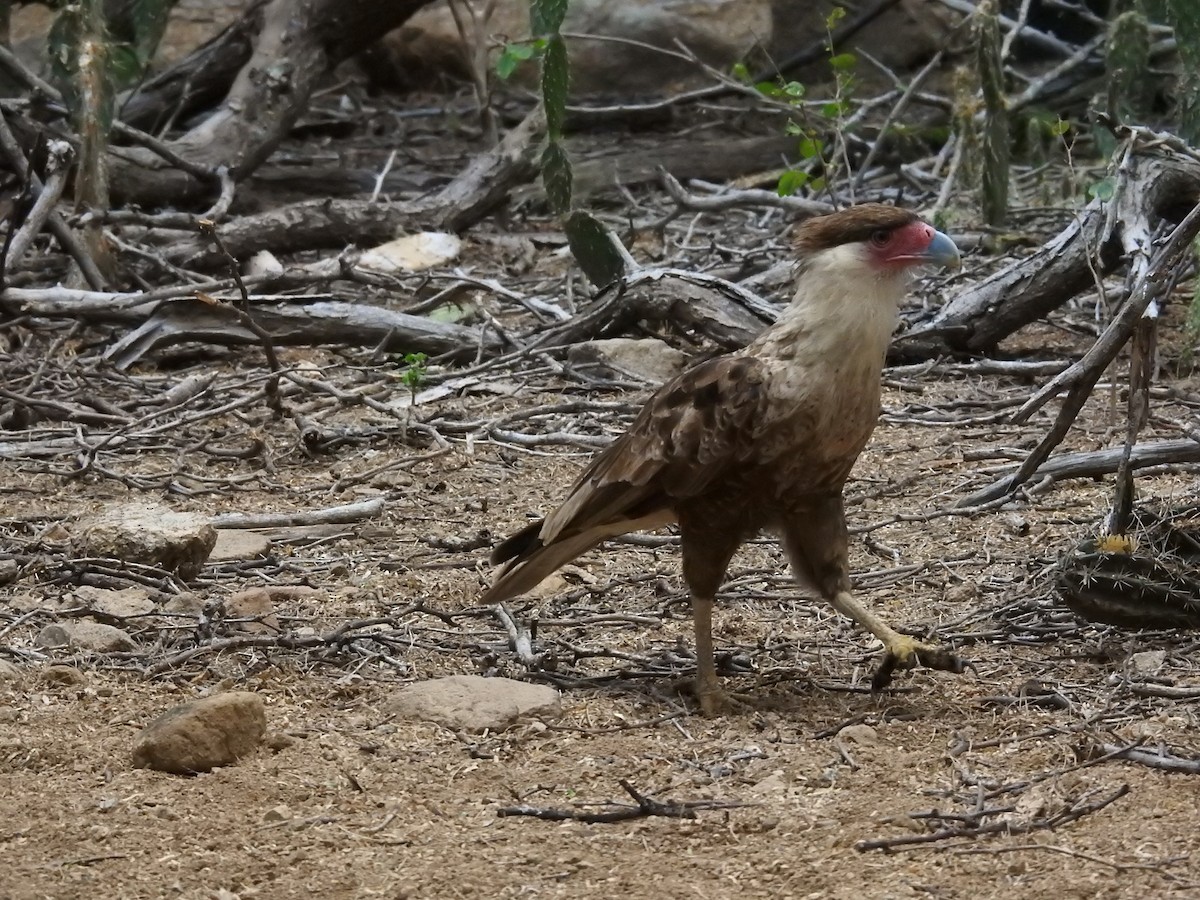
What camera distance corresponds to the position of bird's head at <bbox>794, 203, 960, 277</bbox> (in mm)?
3900

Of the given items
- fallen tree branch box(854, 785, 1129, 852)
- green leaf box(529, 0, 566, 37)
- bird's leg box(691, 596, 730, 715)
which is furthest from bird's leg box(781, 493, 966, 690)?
green leaf box(529, 0, 566, 37)

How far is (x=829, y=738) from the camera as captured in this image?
3676 millimetres

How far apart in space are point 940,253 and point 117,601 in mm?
2618

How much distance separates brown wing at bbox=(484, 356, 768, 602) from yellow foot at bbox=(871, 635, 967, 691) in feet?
2.10

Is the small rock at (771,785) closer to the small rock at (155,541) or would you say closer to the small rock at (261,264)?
the small rock at (155,541)

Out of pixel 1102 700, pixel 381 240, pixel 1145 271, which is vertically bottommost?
pixel 381 240

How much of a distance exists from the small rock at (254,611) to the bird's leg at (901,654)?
5.55 ft

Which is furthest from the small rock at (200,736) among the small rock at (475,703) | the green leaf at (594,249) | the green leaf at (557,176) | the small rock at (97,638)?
the green leaf at (557,176)

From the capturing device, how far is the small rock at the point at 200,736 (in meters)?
3.45

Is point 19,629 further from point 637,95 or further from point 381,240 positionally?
point 637,95

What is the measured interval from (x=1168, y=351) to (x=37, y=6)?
10.4 meters

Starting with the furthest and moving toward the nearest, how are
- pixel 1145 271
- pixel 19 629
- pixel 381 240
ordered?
pixel 381 240
pixel 19 629
pixel 1145 271

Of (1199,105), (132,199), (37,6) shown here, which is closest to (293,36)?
(132,199)

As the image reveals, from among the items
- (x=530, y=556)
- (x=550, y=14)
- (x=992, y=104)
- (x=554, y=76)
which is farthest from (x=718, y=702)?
(x=992, y=104)
